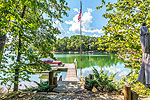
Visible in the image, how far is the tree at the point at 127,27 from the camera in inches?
103

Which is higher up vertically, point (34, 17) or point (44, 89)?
point (34, 17)

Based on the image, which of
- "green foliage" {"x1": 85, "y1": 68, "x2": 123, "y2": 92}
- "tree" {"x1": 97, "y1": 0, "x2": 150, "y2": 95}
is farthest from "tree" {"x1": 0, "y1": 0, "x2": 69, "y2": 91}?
"green foliage" {"x1": 85, "y1": 68, "x2": 123, "y2": 92}

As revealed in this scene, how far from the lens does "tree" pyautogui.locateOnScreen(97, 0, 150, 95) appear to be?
261cm

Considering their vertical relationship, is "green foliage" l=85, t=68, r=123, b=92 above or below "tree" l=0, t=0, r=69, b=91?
below

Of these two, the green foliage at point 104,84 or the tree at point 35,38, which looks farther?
the green foliage at point 104,84

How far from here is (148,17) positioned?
242cm

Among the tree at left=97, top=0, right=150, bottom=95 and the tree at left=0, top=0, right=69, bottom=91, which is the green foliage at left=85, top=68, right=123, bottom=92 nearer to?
the tree at left=97, top=0, right=150, bottom=95

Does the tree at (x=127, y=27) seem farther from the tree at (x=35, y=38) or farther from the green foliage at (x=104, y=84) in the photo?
the tree at (x=35, y=38)

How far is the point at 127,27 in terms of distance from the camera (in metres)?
2.83

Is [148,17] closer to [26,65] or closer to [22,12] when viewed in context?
[26,65]

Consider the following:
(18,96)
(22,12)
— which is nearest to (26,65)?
(18,96)

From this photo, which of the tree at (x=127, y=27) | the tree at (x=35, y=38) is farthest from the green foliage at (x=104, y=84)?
the tree at (x=35, y=38)

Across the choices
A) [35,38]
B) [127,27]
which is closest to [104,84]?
[127,27]

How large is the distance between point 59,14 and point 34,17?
857 mm
